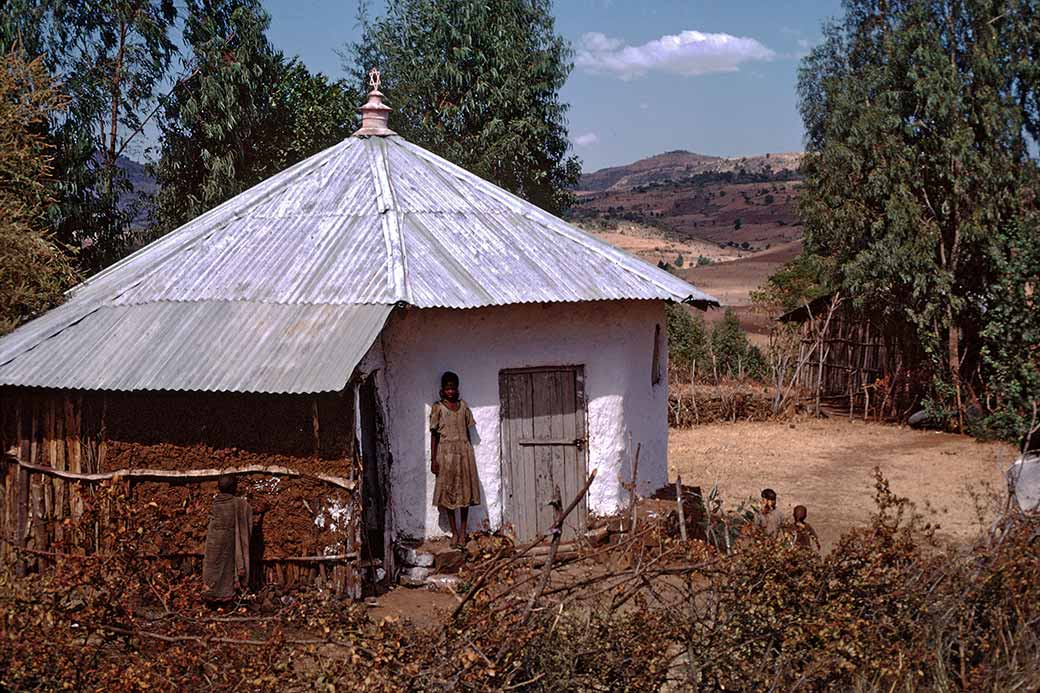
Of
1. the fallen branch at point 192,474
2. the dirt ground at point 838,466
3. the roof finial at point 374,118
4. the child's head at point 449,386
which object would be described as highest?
the roof finial at point 374,118

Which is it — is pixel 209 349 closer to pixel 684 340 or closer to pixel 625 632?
pixel 625 632

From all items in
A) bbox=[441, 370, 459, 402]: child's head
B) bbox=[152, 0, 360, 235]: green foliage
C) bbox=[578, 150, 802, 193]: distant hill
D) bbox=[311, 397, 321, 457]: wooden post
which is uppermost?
bbox=[578, 150, 802, 193]: distant hill

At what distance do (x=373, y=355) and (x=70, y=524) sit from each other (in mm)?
3002

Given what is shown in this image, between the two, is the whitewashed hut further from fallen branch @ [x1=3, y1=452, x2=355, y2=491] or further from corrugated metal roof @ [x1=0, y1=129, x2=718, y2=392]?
fallen branch @ [x1=3, y1=452, x2=355, y2=491]

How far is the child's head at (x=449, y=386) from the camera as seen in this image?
9234 millimetres

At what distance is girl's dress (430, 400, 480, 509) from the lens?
30.3 ft

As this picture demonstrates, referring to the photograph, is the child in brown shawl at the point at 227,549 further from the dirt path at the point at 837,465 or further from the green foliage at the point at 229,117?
the green foliage at the point at 229,117

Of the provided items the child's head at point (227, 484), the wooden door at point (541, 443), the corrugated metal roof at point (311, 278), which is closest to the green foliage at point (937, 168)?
the corrugated metal roof at point (311, 278)

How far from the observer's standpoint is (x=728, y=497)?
13469 mm

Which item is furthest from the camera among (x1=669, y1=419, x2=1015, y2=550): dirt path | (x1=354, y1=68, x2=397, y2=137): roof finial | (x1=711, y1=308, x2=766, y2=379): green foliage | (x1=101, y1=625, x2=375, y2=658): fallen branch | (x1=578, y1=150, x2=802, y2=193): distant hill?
(x1=578, y1=150, x2=802, y2=193): distant hill

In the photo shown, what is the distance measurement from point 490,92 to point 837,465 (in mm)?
12517

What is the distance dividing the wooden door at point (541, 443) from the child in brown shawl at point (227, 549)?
2.65 m

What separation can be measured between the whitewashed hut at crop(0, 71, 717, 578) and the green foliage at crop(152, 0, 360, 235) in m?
10.3

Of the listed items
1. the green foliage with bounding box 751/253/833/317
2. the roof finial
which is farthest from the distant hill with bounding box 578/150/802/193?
the roof finial
